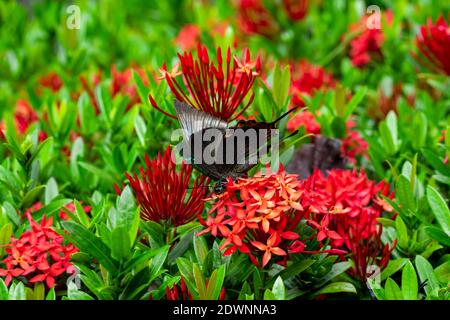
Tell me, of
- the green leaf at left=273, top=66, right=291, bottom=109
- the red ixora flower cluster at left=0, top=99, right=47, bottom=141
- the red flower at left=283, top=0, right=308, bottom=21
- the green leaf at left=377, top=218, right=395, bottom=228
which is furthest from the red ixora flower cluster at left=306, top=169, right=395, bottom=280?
the red flower at left=283, top=0, right=308, bottom=21

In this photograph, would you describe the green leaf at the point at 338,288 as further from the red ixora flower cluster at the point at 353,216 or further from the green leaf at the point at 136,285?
the green leaf at the point at 136,285

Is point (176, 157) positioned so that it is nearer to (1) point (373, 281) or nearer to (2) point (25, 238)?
(2) point (25, 238)

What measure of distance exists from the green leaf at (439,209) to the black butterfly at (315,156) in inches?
19.9

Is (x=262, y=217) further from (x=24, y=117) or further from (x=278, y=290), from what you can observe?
(x=24, y=117)

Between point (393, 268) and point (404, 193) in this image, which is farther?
point (404, 193)

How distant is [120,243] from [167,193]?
0.19 m

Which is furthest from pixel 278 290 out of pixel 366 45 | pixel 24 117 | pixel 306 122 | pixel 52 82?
pixel 52 82

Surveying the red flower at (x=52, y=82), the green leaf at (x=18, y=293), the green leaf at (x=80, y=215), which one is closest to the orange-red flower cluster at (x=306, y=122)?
the green leaf at (x=80, y=215)

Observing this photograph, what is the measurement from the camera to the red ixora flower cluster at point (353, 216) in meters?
1.75

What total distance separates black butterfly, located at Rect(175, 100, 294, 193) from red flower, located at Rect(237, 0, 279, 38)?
182 cm

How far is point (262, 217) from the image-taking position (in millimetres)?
1549
